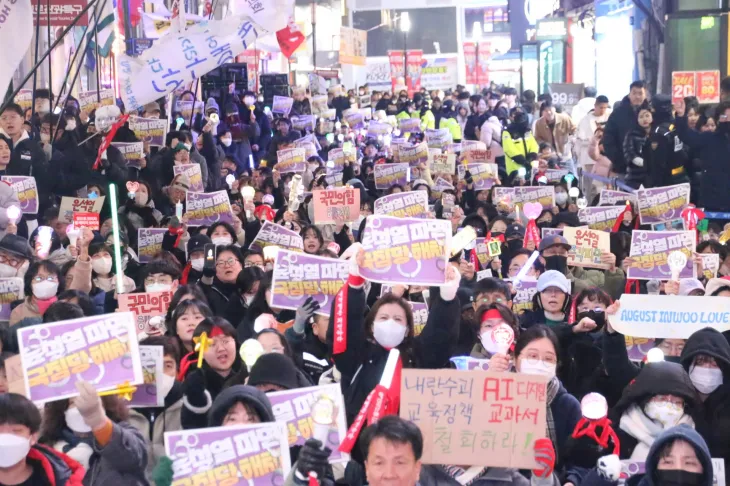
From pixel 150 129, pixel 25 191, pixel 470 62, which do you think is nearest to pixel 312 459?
pixel 25 191

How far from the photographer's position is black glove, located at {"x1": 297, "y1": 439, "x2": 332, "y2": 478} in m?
4.30

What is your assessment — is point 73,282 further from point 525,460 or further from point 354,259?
point 525,460

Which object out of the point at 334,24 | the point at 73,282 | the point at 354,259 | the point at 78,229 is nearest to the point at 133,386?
the point at 354,259

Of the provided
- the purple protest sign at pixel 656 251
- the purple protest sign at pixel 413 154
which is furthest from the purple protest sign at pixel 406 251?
the purple protest sign at pixel 413 154

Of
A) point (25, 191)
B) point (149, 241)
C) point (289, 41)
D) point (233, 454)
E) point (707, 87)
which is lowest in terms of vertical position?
point (233, 454)

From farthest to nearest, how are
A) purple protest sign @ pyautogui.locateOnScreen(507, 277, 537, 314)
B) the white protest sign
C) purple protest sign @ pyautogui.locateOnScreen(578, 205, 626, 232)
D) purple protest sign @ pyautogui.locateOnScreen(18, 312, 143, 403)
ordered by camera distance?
purple protest sign @ pyautogui.locateOnScreen(578, 205, 626, 232) < purple protest sign @ pyautogui.locateOnScreen(507, 277, 537, 314) < the white protest sign < purple protest sign @ pyautogui.locateOnScreen(18, 312, 143, 403)

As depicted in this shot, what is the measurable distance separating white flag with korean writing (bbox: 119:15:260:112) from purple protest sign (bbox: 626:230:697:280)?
4638 mm

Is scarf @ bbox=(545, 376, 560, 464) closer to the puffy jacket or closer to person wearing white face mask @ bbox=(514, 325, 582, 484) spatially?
person wearing white face mask @ bbox=(514, 325, 582, 484)

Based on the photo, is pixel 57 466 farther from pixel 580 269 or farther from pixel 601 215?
pixel 601 215

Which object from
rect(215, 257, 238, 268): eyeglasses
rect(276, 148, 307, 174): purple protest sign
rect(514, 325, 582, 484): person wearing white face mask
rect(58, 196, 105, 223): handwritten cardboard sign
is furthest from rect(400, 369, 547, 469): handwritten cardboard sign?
rect(276, 148, 307, 174): purple protest sign

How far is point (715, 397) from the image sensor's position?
5.62 meters

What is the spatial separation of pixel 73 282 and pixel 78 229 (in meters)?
0.79

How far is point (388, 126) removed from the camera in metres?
23.2

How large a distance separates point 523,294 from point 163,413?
10.7 ft
